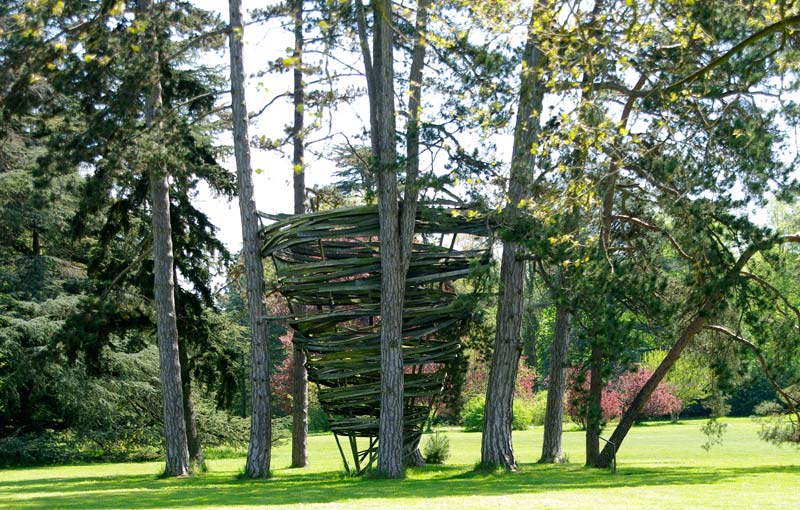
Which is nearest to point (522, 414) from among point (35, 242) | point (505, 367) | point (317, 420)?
point (317, 420)

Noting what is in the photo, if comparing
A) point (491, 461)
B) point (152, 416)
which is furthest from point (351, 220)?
point (152, 416)

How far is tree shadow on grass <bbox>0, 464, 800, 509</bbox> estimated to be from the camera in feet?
28.8

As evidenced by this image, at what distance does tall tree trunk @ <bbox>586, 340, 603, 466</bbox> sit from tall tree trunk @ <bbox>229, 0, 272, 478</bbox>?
14.2 feet

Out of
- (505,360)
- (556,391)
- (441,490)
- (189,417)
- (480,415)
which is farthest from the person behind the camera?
(480,415)

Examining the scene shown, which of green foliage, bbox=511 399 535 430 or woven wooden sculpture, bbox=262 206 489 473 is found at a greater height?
woven wooden sculpture, bbox=262 206 489 473

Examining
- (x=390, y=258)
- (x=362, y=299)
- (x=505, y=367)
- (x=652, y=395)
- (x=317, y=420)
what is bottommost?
(x=317, y=420)

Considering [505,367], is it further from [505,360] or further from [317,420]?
[317,420]

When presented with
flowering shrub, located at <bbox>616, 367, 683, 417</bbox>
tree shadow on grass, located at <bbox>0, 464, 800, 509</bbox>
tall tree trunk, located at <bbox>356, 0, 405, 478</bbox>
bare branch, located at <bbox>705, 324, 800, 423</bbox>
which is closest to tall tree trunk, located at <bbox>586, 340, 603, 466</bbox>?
tree shadow on grass, located at <bbox>0, 464, 800, 509</bbox>

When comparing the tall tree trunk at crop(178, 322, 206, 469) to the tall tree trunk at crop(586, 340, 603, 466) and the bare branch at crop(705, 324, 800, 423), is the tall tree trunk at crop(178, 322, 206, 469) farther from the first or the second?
the bare branch at crop(705, 324, 800, 423)

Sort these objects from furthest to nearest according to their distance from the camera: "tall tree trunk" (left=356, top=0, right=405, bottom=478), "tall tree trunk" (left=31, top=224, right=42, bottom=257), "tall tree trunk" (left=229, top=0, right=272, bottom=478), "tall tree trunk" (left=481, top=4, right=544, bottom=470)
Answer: "tall tree trunk" (left=31, top=224, right=42, bottom=257) < "tall tree trunk" (left=229, top=0, right=272, bottom=478) < "tall tree trunk" (left=481, top=4, right=544, bottom=470) < "tall tree trunk" (left=356, top=0, right=405, bottom=478)

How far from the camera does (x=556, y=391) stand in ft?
49.5

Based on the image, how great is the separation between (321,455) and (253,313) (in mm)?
9210

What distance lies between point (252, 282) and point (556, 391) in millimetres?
5661

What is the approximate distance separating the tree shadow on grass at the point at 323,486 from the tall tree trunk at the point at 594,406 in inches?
24.9
